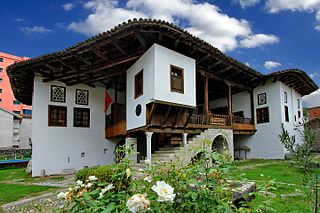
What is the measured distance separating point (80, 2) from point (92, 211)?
11.1 m

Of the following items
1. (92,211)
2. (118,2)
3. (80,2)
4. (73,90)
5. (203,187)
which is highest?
(80,2)

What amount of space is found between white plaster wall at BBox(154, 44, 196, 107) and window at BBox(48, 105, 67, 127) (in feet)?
17.9

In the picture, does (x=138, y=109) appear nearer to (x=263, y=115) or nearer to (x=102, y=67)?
(x=102, y=67)

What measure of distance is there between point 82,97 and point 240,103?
9.64 metres

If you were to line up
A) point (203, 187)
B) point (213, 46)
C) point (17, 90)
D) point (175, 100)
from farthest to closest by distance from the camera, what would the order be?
point (17, 90) → point (213, 46) → point (175, 100) → point (203, 187)

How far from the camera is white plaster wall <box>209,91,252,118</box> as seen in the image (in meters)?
14.8

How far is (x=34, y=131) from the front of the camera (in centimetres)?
1023

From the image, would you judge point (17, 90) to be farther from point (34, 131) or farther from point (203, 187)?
point (203, 187)

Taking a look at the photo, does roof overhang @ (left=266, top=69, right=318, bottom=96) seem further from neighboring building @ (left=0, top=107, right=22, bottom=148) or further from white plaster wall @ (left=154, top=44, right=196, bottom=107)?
neighboring building @ (left=0, top=107, right=22, bottom=148)

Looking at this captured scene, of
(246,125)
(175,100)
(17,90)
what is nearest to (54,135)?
(17,90)

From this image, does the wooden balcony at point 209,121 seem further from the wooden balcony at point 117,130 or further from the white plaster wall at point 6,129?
the white plaster wall at point 6,129

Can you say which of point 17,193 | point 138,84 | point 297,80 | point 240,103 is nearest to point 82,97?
point 138,84

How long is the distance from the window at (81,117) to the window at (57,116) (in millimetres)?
479

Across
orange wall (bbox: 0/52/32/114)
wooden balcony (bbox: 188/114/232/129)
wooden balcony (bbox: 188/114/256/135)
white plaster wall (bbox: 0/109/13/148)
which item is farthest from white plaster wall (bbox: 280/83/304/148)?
orange wall (bbox: 0/52/32/114)
